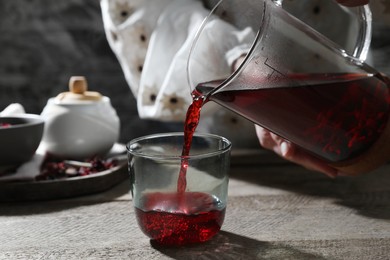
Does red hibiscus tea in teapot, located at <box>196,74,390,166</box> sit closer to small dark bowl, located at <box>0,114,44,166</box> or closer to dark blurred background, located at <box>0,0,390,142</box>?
small dark bowl, located at <box>0,114,44,166</box>

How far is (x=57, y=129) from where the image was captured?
1.08 meters

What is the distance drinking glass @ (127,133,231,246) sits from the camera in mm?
689

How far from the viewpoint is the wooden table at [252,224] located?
2.30ft

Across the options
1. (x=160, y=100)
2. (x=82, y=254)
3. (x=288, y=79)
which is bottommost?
(x=82, y=254)

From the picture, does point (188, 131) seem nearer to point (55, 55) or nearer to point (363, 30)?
point (363, 30)

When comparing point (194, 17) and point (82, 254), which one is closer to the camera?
point (82, 254)

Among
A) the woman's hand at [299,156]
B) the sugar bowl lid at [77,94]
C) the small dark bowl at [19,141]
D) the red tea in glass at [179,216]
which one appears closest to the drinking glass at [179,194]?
the red tea in glass at [179,216]

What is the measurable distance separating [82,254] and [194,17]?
0.65 metres

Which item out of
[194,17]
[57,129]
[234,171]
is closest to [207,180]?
[234,171]

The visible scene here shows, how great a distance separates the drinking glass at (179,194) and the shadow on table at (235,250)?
0.04 ft

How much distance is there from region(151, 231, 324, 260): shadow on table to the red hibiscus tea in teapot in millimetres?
126

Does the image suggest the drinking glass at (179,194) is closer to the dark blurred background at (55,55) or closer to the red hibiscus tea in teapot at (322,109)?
the red hibiscus tea in teapot at (322,109)

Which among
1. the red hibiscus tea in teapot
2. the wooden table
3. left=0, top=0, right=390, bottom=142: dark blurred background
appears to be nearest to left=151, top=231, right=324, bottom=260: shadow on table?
the wooden table

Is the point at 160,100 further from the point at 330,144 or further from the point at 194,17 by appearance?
the point at 330,144
